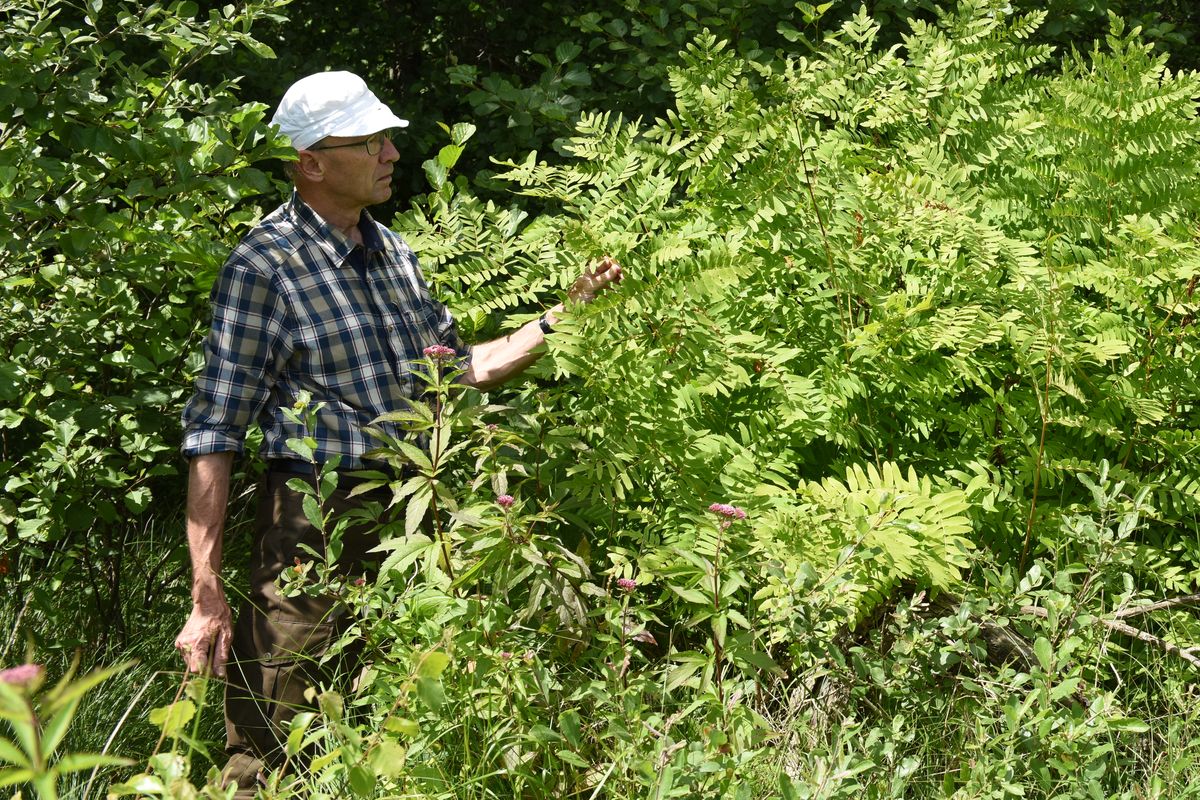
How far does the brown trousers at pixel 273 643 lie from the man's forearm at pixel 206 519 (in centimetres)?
12

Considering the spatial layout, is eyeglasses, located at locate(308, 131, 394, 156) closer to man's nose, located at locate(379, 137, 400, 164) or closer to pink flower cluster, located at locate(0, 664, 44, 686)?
man's nose, located at locate(379, 137, 400, 164)

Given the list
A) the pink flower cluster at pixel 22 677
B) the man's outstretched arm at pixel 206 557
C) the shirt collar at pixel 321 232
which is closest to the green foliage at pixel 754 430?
the shirt collar at pixel 321 232

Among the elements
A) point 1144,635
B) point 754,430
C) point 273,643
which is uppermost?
point 754,430

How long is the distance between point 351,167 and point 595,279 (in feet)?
2.06

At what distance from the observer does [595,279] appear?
9.25ft

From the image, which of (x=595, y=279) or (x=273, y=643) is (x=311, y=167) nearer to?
(x=595, y=279)

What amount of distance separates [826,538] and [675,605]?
1.19ft

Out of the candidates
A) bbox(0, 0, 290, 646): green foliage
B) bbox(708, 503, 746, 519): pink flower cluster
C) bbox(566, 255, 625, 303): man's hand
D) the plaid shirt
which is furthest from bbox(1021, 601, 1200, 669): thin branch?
bbox(0, 0, 290, 646): green foliage

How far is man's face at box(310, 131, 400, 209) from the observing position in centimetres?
281

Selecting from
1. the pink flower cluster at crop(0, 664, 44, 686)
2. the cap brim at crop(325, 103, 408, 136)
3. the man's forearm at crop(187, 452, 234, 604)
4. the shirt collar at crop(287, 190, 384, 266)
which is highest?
the pink flower cluster at crop(0, 664, 44, 686)

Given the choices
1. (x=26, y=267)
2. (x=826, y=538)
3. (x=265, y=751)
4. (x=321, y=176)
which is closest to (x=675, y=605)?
(x=826, y=538)

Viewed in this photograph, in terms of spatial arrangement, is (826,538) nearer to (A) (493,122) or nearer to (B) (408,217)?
(B) (408,217)

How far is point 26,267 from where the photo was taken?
336cm

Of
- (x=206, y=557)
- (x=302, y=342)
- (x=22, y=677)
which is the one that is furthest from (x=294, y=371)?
(x=22, y=677)
